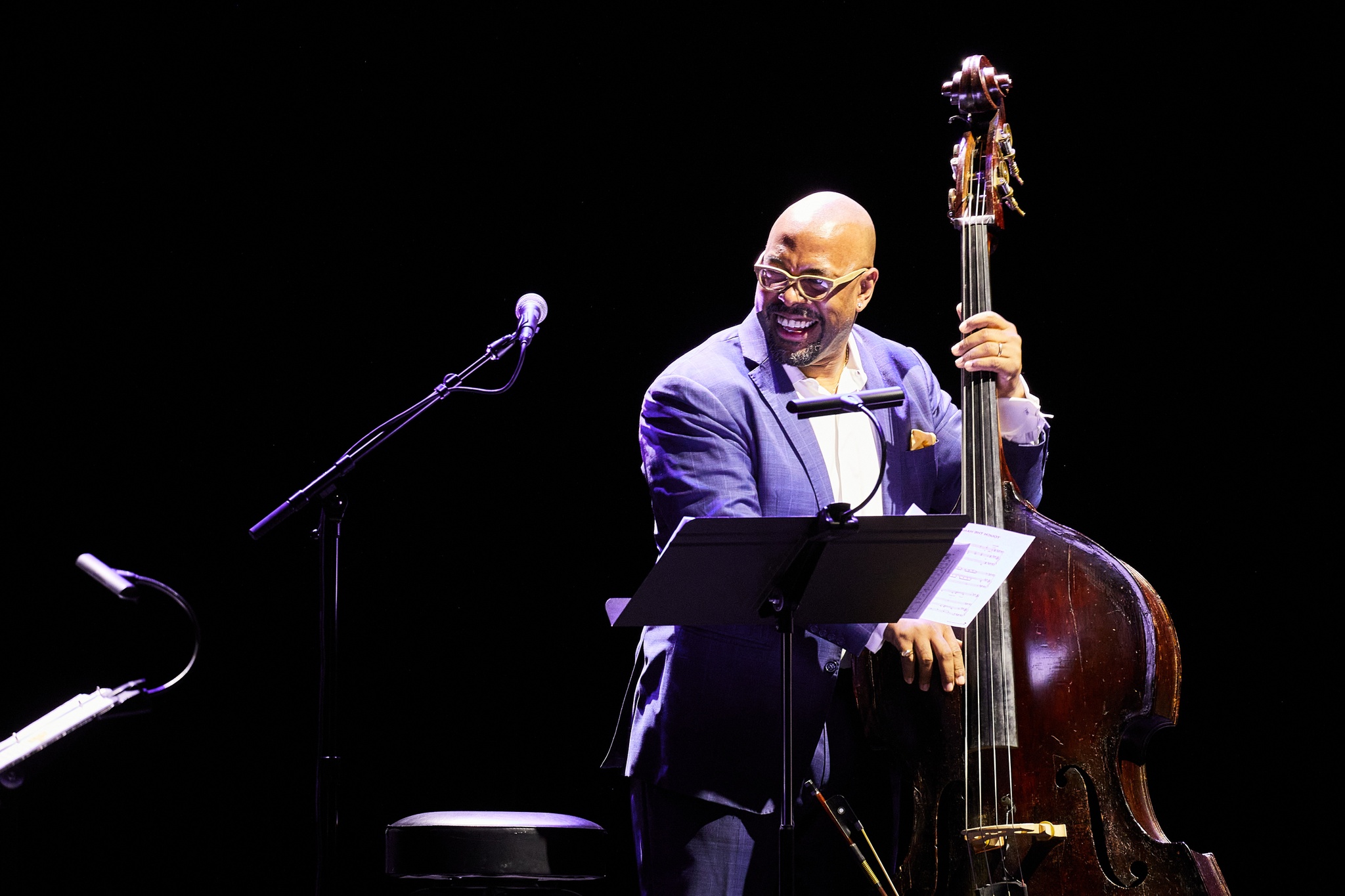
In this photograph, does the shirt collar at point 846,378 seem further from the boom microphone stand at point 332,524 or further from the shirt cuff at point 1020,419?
the boom microphone stand at point 332,524

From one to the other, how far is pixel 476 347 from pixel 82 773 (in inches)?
64.1

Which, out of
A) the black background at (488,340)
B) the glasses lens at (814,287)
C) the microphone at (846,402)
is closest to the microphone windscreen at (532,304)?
the black background at (488,340)

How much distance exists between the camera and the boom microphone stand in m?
2.89

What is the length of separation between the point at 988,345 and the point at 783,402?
1.27ft

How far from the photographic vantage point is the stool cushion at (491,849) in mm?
2594

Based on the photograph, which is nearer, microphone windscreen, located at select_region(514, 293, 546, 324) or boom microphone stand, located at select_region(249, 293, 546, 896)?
boom microphone stand, located at select_region(249, 293, 546, 896)

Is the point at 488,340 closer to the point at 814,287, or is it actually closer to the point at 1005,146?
the point at 814,287

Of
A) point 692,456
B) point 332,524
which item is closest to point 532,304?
point 332,524

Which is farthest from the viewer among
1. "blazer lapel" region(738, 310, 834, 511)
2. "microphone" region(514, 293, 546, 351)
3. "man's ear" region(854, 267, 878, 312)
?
"microphone" region(514, 293, 546, 351)

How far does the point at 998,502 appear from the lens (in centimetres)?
211

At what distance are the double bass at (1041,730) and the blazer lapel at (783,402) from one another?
0.87 ft

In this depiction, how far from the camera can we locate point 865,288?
2525mm

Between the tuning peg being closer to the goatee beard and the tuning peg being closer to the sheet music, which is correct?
the goatee beard

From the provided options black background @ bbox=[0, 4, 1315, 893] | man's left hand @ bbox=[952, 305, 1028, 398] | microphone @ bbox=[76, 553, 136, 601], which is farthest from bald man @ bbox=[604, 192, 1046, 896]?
black background @ bbox=[0, 4, 1315, 893]
